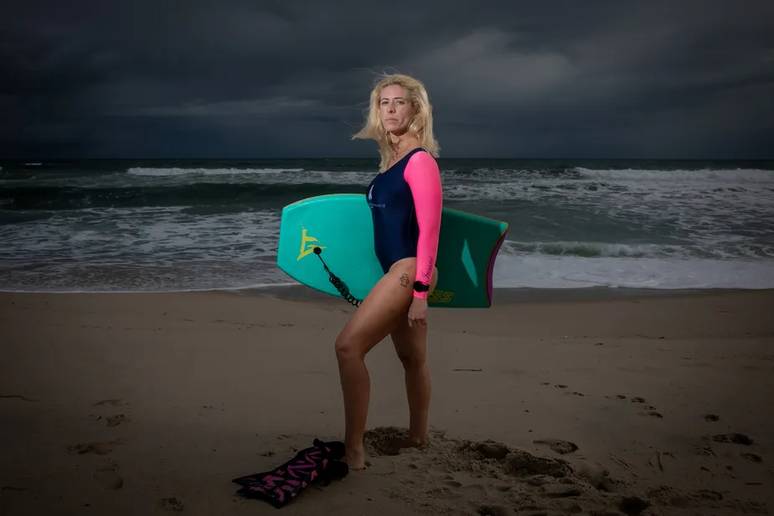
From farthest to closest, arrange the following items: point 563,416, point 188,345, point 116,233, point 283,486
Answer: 1. point 116,233
2. point 188,345
3. point 563,416
4. point 283,486

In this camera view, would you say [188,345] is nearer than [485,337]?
Yes

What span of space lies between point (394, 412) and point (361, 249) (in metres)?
1.01

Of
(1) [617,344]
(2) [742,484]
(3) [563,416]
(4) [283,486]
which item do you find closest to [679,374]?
(1) [617,344]

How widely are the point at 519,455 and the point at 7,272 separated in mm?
7042

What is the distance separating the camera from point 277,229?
11.5 metres

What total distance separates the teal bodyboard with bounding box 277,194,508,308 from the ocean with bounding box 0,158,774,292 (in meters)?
3.65

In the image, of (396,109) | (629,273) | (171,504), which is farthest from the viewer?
(629,273)

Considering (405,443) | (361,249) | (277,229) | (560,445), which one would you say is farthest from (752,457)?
(277,229)

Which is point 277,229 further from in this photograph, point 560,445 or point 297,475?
point 297,475

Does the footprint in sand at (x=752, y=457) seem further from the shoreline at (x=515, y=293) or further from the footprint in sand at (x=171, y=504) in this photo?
the shoreline at (x=515, y=293)

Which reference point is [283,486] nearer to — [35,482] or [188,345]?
[35,482]

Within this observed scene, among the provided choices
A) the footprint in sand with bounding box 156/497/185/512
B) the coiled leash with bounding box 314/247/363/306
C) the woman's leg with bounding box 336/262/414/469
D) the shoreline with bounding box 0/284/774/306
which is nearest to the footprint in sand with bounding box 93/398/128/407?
the footprint in sand with bounding box 156/497/185/512

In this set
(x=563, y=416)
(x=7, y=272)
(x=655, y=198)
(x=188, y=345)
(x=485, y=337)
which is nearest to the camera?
(x=563, y=416)

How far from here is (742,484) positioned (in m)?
2.55
